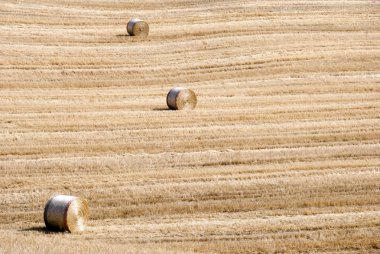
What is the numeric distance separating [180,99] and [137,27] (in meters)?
9.71

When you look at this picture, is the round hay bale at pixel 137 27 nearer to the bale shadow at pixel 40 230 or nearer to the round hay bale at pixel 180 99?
the round hay bale at pixel 180 99

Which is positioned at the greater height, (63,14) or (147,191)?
(63,14)

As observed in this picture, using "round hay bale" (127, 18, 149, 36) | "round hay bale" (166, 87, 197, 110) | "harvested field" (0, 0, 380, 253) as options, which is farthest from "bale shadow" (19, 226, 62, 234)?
"round hay bale" (127, 18, 149, 36)

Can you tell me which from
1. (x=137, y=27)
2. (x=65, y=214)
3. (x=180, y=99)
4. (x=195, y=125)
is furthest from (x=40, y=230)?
(x=137, y=27)

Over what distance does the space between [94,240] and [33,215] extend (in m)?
2.32

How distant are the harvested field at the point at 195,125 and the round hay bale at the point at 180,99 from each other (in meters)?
0.29

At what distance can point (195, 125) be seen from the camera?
24.7 m

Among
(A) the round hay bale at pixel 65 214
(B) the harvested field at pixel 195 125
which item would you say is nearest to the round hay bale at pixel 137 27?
(B) the harvested field at pixel 195 125

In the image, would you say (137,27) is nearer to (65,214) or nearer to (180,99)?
(180,99)

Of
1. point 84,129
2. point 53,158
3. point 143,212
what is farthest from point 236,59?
point 143,212

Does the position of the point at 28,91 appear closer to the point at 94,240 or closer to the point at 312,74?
the point at 312,74

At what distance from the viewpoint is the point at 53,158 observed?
21688mm

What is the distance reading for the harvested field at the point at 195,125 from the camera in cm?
1739

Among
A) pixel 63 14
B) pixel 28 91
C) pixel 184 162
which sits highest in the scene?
pixel 63 14
